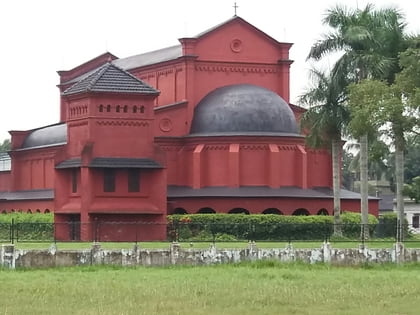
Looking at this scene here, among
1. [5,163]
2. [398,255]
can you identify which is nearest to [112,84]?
[398,255]

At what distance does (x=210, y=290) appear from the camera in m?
34.0

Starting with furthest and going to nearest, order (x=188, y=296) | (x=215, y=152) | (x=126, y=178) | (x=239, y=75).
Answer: (x=239, y=75)
(x=215, y=152)
(x=126, y=178)
(x=188, y=296)

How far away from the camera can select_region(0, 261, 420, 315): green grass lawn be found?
2945 centimetres

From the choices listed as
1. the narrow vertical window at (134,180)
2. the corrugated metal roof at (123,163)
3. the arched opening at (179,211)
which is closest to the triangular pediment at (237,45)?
the arched opening at (179,211)

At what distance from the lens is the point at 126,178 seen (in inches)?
2714

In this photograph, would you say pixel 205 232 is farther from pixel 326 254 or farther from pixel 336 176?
pixel 326 254

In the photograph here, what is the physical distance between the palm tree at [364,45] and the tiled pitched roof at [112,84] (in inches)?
428

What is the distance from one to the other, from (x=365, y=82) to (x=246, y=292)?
2366cm

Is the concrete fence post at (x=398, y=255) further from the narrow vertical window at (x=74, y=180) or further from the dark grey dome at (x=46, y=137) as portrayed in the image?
the dark grey dome at (x=46, y=137)

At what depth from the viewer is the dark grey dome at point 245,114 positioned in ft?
243

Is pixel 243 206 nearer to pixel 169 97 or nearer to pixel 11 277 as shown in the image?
pixel 169 97

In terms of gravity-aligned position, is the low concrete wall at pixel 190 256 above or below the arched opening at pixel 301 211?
below

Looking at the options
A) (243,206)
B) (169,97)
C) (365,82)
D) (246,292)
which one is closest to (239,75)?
(169,97)

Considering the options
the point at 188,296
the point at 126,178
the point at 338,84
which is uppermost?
the point at 338,84
